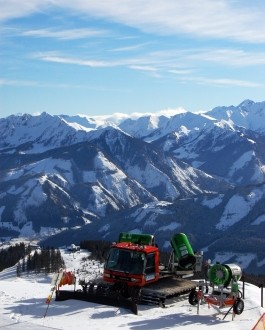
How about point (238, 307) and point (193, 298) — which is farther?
point (193, 298)

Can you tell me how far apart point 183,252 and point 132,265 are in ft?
19.8

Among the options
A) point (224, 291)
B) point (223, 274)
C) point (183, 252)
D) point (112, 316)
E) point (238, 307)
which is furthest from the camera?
point (183, 252)

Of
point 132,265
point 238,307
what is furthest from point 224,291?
point 132,265

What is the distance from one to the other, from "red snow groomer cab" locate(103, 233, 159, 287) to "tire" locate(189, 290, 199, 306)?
8.04 ft

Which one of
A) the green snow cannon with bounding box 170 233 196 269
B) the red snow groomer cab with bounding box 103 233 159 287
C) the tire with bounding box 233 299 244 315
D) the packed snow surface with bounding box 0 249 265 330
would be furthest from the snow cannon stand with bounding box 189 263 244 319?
the green snow cannon with bounding box 170 233 196 269

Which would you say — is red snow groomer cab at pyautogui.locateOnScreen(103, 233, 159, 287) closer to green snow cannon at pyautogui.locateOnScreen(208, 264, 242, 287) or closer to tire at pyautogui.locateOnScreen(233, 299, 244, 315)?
green snow cannon at pyautogui.locateOnScreen(208, 264, 242, 287)

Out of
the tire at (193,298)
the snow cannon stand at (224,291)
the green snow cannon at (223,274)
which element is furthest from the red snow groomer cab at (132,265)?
the green snow cannon at (223,274)

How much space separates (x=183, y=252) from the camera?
3800cm

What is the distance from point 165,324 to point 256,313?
231 inches

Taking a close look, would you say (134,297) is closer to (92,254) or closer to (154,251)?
(154,251)

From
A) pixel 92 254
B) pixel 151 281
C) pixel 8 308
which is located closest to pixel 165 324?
pixel 151 281

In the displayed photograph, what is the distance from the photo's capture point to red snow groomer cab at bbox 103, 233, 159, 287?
A: 32688 mm

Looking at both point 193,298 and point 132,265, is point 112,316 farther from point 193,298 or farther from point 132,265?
point 193,298

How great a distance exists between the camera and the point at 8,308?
30953 millimetres
